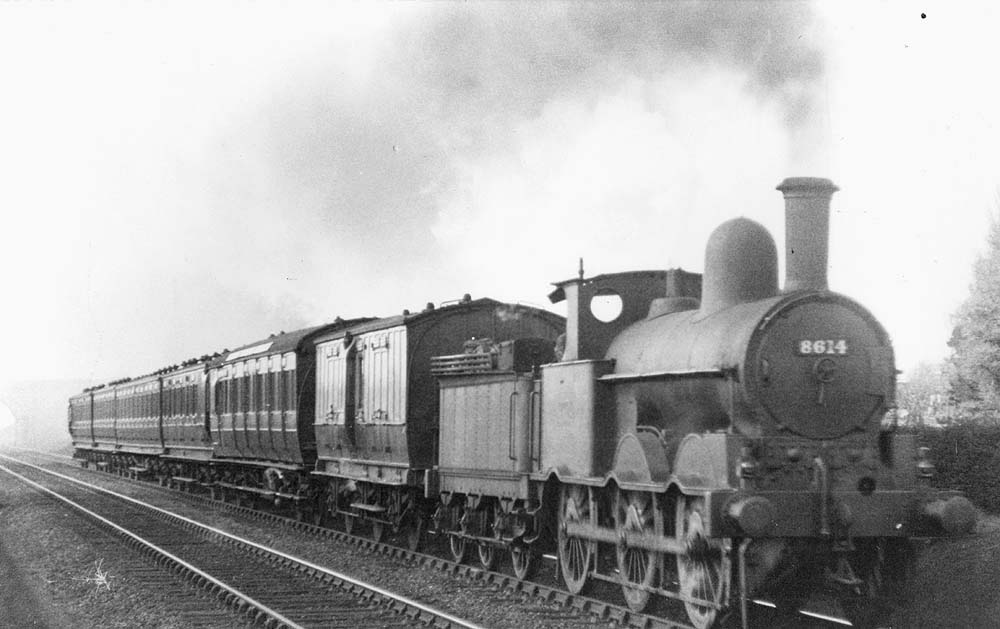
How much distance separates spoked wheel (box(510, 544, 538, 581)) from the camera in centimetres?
1329

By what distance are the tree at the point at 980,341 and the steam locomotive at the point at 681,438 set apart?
483 inches

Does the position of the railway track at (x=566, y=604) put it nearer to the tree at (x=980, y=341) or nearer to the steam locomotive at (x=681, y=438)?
the steam locomotive at (x=681, y=438)

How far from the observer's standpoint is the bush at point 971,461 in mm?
14883

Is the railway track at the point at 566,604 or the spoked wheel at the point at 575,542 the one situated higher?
the spoked wheel at the point at 575,542

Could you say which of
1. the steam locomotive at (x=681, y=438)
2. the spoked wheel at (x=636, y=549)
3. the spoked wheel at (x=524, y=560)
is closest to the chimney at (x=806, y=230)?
the steam locomotive at (x=681, y=438)

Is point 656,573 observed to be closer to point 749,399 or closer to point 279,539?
point 749,399

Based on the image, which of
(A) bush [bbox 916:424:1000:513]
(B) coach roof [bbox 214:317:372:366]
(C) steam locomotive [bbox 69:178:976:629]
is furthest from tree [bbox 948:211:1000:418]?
(B) coach roof [bbox 214:317:372:366]

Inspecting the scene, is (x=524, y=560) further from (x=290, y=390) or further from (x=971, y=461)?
(x=290, y=390)

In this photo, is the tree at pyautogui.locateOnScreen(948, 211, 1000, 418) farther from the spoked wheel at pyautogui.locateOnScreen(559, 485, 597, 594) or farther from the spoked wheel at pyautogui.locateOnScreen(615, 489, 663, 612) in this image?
the spoked wheel at pyautogui.locateOnScreen(615, 489, 663, 612)

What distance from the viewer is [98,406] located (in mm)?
49938

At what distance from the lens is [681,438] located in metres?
10.6

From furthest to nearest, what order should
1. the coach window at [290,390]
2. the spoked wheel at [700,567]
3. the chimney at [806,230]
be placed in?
the coach window at [290,390] < the chimney at [806,230] < the spoked wheel at [700,567]

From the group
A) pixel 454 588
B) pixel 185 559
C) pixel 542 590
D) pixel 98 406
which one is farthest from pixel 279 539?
pixel 98 406

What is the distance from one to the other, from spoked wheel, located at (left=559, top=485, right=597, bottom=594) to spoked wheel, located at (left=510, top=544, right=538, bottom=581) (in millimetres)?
596
